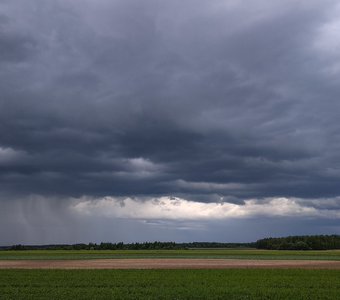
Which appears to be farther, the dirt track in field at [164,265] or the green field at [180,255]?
the green field at [180,255]

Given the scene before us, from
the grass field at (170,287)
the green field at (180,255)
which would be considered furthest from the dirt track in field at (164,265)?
the green field at (180,255)

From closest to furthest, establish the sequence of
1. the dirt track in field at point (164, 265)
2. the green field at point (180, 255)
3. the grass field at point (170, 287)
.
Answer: the grass field at point (170, 287) < the dirt track in field at point (164, 265) < the green field at point (180, 255)

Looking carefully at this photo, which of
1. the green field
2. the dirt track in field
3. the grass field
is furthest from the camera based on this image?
the green field

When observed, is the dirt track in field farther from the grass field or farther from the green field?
the green field

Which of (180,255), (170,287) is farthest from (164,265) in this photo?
(180,255)

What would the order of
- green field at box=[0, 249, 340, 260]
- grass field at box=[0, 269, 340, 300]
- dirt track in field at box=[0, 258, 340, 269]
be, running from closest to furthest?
grass field at box=[0, 269, 340, 300] → dirt track in field at box=[0, 258, 340, 269] → green field at box=[0, 249, 340, 260]

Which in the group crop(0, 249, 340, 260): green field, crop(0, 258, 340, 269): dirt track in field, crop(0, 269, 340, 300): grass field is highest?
crop(0, 249, 340, 260): green field

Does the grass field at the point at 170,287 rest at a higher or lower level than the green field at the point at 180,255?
lower

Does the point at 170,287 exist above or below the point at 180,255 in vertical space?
below

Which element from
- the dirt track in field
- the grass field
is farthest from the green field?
the grass field

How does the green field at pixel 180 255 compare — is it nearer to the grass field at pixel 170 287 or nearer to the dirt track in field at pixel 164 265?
the dirt track in field at pixel 164 265

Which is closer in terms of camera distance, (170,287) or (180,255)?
(170,287)

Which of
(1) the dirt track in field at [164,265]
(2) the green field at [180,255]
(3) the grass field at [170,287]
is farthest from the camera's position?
(2) the green field at [180,255]

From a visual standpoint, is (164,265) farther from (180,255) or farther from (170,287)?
(180,255)
